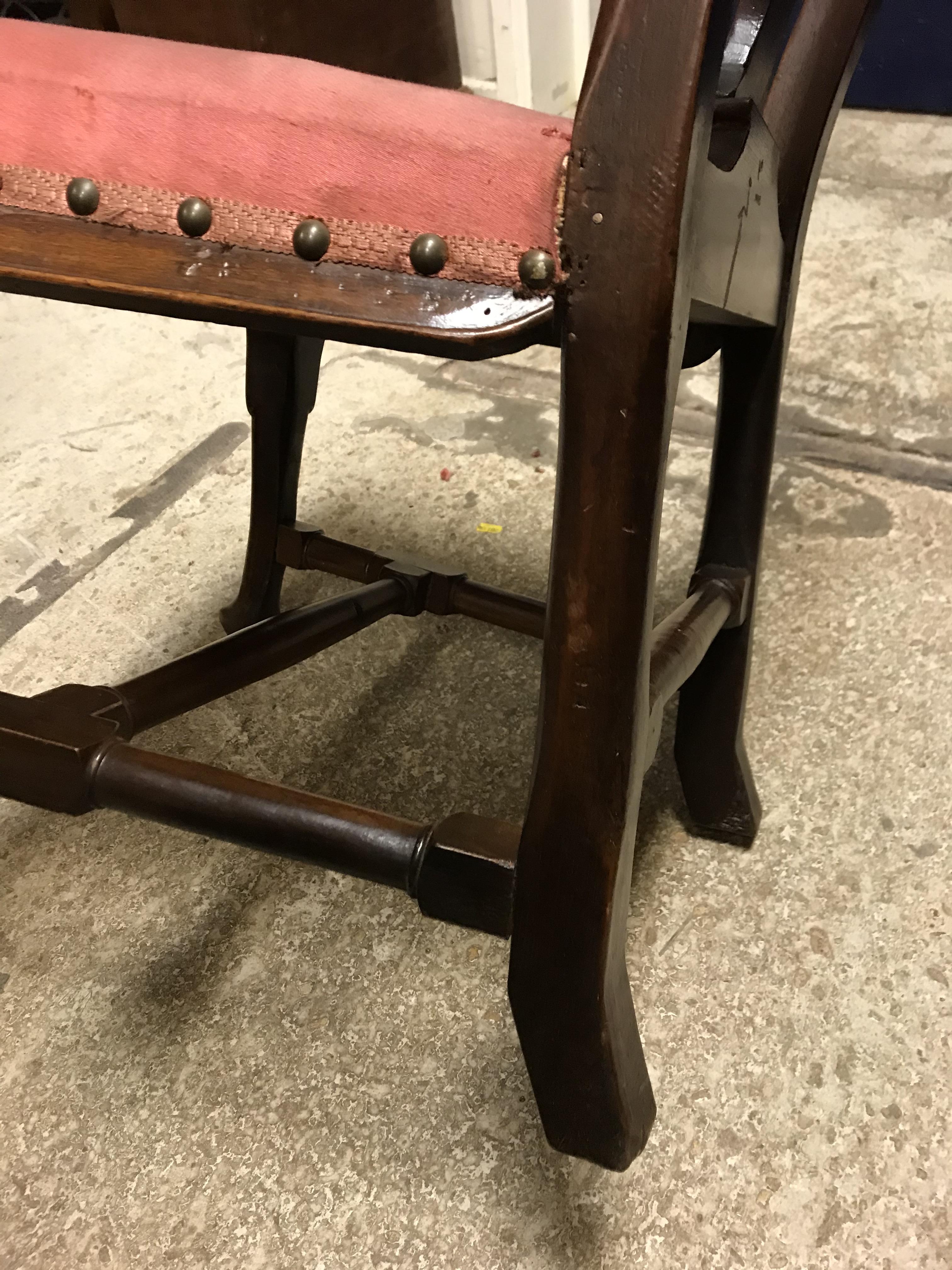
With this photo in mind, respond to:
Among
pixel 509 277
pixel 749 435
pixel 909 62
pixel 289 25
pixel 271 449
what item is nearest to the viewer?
pixel 509 277

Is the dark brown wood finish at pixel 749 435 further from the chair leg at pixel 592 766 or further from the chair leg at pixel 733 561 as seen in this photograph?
the chair leg at pixel 592 766

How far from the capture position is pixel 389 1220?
727 mm

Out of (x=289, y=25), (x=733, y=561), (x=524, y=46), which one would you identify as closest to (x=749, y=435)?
(x=733, y=561)

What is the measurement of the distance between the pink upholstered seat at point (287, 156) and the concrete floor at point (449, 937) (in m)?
0.64

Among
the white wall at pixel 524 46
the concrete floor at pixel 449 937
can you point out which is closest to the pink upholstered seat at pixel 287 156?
the concrete floor at pixel 449 937

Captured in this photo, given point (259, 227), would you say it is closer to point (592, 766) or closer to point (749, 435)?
point (592, 766)

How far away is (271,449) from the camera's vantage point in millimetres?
1107

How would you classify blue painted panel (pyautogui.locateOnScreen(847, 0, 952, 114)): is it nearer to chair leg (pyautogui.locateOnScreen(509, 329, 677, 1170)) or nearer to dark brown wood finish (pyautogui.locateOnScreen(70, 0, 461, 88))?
dark brown wood finish (pyautogui.locateOnScreen(70, 0, 461, 88))

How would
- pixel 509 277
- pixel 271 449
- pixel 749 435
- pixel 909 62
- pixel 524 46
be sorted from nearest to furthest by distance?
pixel 509 277
pixel 749 435
pixel 271 449
pixel 524 46
pixel 909 62

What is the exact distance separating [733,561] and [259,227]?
21.7 inches

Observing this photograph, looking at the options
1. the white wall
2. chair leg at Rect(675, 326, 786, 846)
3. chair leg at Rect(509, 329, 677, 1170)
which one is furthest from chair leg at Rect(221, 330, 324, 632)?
the white wall

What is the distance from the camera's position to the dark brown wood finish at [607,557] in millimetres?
389

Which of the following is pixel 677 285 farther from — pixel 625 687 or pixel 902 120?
pixel 902 120

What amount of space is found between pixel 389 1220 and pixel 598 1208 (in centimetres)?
15
